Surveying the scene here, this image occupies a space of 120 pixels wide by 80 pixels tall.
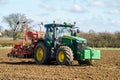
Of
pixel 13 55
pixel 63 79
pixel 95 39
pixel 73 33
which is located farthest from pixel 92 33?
pixel 63 79

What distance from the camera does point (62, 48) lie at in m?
16.2

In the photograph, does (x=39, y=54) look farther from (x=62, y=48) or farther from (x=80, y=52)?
(x=80, y=52)

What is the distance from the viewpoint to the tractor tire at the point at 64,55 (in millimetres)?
15969

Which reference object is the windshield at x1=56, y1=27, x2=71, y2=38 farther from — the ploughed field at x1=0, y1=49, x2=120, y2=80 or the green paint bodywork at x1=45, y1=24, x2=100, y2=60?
the ploughed field at x1=0, y1=49, x2=120, y2=80

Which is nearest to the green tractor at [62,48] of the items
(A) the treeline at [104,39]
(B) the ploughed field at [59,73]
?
(B) the ploughed field at [59,73]

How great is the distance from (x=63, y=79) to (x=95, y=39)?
3944 centimetres

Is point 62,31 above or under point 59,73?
above

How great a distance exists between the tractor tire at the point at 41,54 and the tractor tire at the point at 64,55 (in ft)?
2.81

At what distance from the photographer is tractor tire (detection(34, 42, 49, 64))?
56.6 ft

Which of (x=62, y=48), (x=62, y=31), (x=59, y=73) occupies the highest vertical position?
(x=62, y=31)

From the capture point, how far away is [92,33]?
50.5 metres

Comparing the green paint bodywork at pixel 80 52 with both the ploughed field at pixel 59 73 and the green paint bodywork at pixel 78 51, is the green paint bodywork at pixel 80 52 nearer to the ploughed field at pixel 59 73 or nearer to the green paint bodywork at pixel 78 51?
the green paint bodywork at pixel 78 51

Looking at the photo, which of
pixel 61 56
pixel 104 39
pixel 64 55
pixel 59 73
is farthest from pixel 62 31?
pixel 104 39

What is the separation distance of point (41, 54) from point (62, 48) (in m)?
1.89
